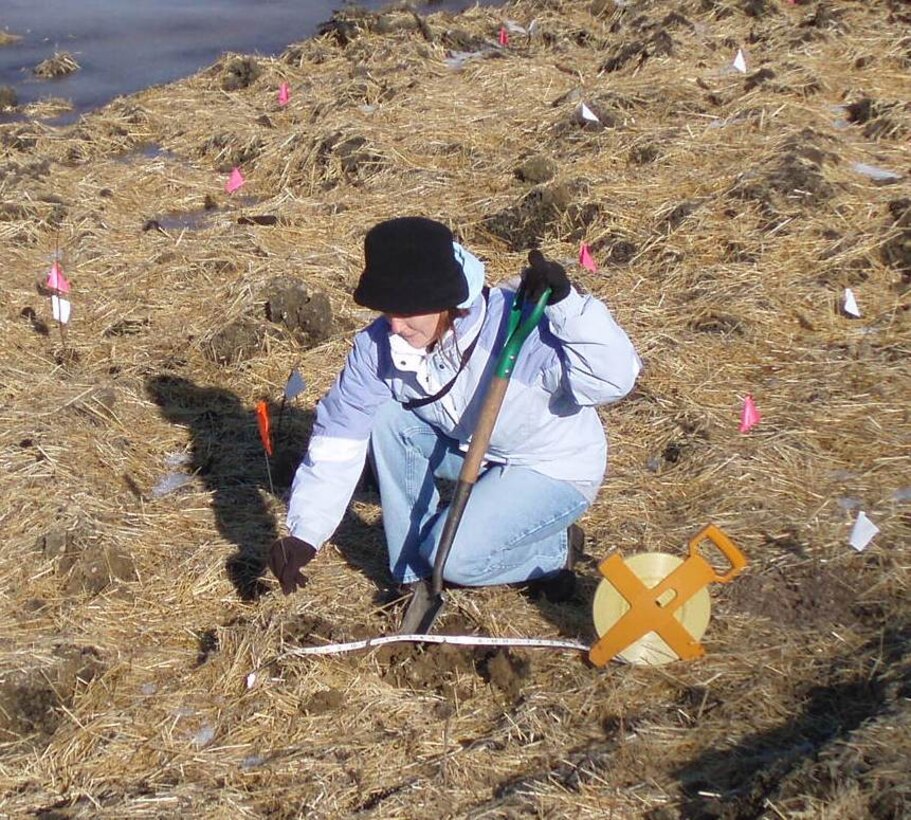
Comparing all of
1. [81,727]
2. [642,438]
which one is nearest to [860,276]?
[642,438]

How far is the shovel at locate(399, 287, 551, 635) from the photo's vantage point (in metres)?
3.23

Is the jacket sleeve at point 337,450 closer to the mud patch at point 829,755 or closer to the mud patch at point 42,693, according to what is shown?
the mud patch at point 42,693

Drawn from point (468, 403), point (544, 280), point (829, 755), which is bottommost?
point (829, 755)

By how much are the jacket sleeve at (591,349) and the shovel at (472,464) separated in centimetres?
7

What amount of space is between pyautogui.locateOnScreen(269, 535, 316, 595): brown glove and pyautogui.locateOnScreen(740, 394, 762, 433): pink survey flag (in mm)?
1852

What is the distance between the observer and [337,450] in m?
3.54

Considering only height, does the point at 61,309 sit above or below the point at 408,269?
below

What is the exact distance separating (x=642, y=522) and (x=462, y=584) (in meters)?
0.79

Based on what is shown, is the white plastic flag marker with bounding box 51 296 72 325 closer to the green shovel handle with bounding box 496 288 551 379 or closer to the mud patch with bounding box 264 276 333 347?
the mud patch with bounding box 264 276 333 347

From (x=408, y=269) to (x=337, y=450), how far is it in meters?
0.67

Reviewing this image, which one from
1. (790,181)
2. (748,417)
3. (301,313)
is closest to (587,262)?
(790,181)

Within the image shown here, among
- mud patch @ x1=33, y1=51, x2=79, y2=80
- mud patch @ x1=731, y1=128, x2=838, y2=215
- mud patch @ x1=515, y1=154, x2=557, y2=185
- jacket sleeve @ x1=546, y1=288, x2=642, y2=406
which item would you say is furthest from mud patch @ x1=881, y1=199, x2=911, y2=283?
mud patch @ x1=33, y1=51, x2=79, y2=80

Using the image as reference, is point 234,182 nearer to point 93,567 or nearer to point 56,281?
point 56,281

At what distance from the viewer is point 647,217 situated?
20.7 ft
